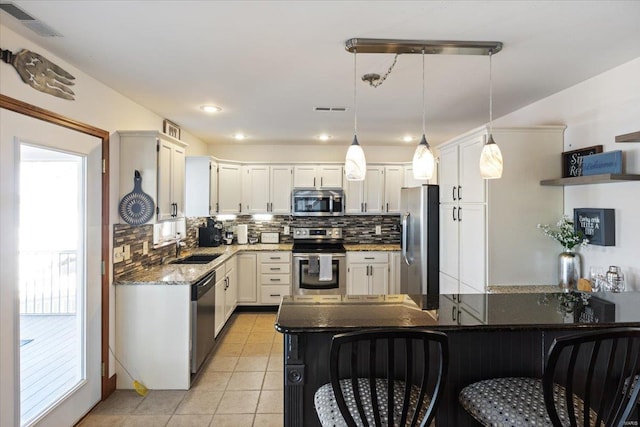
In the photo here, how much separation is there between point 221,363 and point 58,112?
248 centimetres

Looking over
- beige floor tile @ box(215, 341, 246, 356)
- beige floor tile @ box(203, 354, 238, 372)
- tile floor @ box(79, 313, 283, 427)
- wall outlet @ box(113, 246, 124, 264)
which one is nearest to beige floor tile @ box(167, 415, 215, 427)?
tile floor @ box(79, 313, 283, 427)

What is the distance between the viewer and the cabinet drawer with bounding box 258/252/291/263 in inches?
195

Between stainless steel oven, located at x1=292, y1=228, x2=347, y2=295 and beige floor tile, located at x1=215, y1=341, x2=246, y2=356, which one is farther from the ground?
stainless steel oven, located at x1=292, y1=228, x2=347, y2=295

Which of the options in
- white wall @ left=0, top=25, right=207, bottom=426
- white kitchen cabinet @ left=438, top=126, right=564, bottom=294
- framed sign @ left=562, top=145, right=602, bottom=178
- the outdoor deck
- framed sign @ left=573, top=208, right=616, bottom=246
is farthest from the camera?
white kitchen cabinet @ left=438, top=126, right=564, bottom=294

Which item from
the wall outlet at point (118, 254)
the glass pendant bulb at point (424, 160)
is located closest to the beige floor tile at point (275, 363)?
the wall outlet at point (118, 254)

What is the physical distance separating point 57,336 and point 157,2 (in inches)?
91.4

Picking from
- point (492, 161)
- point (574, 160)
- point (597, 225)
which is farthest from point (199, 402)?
point (574, 160)

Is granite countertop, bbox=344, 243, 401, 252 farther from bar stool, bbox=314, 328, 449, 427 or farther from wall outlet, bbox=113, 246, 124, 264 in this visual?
bar stool, bbox=314, 328, 449, 427

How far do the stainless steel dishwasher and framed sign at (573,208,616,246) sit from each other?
303 cm

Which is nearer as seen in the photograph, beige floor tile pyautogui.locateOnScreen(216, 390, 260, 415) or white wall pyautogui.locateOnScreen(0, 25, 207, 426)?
white wall pyautogui.locateOnScreen(0, 25, 207, 426)

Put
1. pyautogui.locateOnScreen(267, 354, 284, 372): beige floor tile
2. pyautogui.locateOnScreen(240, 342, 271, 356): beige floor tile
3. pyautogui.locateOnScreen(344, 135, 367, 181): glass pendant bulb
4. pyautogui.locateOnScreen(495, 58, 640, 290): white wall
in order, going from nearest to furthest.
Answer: pyautogui.locateOnScreen(344, 135, 367, 181): glass pendant bulb → pyautogui.locateOnScreen(495, 58, 640, 290): white wall → pyautogui.locateOnScreen(267, 354, 284, 372): beige floor tile → pyautogui.locateOnScreen(240, 342, 271, 356): beige floor tile

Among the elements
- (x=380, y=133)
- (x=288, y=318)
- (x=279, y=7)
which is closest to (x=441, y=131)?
(x=380, y=133)

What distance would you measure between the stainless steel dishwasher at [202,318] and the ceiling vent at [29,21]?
6.31 ft

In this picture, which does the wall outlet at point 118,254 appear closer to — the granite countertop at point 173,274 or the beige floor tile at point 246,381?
the granite countertop at point 173,274
